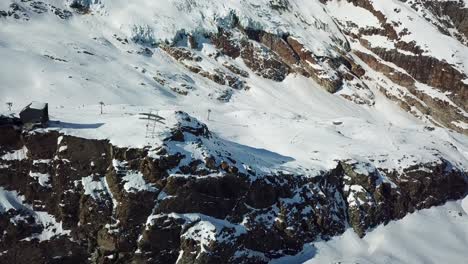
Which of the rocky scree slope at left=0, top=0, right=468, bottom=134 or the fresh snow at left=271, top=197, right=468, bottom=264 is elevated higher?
the rocky scree slope at left=0, top=0, right=468, bottom=134

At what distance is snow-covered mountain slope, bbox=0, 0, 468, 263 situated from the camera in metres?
Answer: 41.7

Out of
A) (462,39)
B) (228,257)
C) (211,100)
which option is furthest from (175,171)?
(462,39)

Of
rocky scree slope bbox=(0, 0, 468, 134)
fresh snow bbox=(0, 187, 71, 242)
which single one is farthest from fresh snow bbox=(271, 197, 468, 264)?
rocky scree slope bbox=(0, 0, 468, 134)

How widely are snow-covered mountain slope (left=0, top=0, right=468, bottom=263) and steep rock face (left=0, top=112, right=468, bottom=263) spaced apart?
5.0 inches

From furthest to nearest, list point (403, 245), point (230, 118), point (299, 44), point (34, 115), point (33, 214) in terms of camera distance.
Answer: point (299, 44) → point (230, 118) → point (403, 245) → point (34, 115) → point (33, 214)

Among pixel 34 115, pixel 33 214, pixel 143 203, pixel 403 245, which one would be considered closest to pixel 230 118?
pixel 403 245

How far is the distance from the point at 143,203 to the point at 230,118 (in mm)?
28429

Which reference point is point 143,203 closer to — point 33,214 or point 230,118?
point 33,214

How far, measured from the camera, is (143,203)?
41312mm

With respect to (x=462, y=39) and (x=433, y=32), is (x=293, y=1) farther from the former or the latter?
(x=462, y=39)

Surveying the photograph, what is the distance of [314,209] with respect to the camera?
160ft

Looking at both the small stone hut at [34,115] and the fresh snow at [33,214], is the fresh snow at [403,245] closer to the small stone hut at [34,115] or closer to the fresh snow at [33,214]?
the fresh snow at [33,214]

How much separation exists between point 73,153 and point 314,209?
23.1m

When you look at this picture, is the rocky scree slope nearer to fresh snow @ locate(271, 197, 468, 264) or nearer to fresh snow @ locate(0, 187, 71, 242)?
fresh snow @ locate(271, 197, 468, 264)
